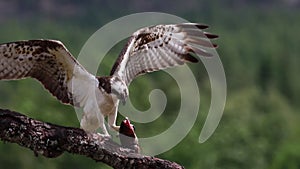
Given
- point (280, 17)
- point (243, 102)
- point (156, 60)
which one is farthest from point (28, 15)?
point (156, 60)

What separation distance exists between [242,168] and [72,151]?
45258 mm

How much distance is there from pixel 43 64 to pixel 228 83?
9125 cm

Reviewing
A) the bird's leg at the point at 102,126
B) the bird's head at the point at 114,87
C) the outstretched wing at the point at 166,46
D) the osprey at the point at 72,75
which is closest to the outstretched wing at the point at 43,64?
the osprey at the point at 72,75

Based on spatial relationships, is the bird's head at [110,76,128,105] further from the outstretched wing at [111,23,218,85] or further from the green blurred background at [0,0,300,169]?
the green blurred background at [0,0,300,169]

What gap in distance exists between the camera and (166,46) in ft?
45.6

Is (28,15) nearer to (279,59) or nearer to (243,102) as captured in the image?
(279,59)

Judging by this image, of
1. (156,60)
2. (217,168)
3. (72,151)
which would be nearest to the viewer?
(72,151)

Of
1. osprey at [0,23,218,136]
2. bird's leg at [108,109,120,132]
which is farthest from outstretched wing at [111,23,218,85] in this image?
bird's leg at [108,109,120,132]

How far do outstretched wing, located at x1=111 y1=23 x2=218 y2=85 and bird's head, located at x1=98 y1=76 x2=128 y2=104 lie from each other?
1.22 metres

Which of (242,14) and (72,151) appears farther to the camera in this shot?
(242,14)

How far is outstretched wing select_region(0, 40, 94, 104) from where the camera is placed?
1173 cm

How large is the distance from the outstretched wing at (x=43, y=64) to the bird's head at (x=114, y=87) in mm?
270

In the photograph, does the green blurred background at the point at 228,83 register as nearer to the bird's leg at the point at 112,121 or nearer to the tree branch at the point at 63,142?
the bird's leg at the point at 112,121

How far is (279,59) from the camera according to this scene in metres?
125
